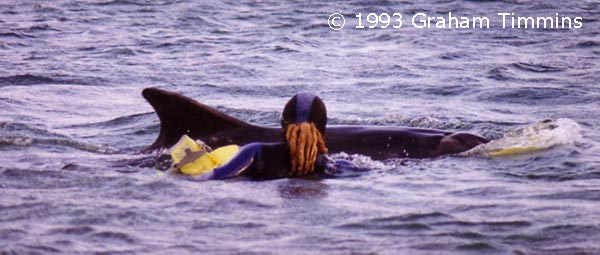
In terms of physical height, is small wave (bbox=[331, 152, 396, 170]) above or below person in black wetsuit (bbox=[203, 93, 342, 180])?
below

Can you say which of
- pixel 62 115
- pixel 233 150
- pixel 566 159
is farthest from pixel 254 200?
pixel 62 115

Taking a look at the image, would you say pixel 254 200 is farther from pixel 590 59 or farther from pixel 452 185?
pixel 590 59

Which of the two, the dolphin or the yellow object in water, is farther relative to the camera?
the dolphin

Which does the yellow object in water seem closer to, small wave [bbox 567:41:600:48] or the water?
the water

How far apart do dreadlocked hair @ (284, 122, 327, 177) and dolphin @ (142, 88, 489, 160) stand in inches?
37.2

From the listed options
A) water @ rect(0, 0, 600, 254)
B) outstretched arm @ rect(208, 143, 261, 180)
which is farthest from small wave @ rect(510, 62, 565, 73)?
outstretched arm @ rect(208, 143, 261, 180)

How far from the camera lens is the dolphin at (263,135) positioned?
10.0 metres

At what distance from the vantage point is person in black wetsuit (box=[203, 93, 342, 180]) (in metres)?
8.97

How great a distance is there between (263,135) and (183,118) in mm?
693

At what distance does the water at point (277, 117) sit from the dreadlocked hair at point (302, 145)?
14cm

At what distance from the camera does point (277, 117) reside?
12.8 metres

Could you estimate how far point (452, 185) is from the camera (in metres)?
9.02

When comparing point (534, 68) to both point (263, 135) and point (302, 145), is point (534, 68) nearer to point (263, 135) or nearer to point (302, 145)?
point (263, 135)

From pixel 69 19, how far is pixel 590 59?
953cm
